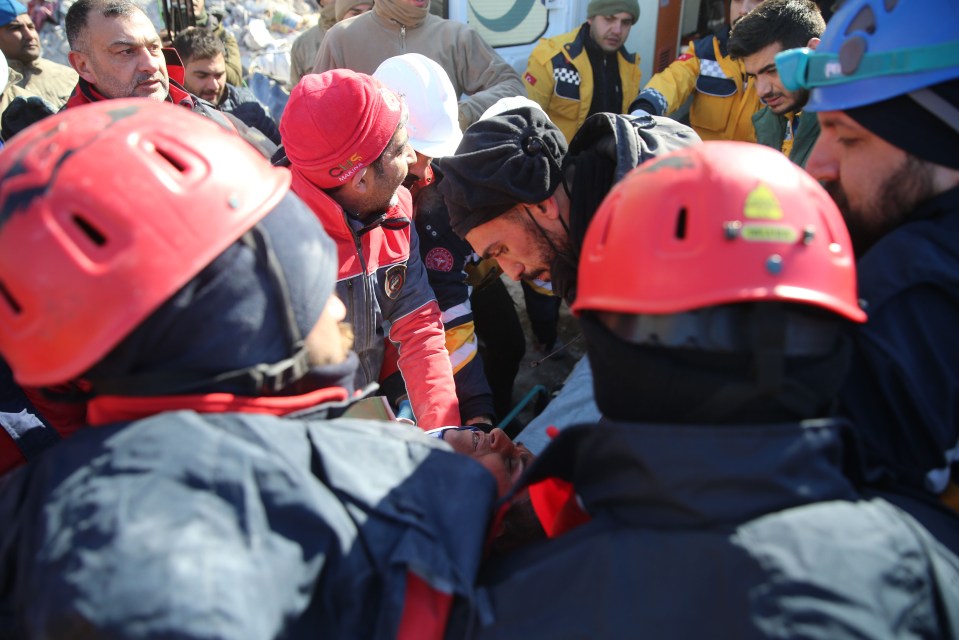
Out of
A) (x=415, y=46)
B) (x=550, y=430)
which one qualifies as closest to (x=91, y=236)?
(x=550, y=430)

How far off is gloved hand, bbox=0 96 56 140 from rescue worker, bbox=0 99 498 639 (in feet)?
12.9

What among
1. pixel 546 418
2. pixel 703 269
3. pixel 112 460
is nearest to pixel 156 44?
pixel 546 418

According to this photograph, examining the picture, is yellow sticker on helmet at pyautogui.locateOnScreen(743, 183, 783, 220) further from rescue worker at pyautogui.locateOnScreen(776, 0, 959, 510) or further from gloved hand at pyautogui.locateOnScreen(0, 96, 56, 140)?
gloved hand at pyautogui.locateOnScreen(0, 96, 56, 140)

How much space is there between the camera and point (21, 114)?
14.7 ft

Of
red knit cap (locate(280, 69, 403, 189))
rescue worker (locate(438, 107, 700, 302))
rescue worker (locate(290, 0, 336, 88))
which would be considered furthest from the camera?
rescue worker (locate(290, 0, 336, 88))

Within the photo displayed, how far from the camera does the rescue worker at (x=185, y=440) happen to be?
104 centimetres

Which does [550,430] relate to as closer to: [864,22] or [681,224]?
[681,224]

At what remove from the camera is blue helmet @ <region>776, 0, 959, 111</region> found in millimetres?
1610

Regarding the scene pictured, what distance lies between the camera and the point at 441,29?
519cm

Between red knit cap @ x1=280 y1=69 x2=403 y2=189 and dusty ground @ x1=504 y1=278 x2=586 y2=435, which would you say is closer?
red knit cap @ x1=280 y1=69 x2=403 y2=189

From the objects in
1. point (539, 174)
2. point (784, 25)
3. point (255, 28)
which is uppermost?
point (784, 25)

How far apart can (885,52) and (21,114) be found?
197 inches

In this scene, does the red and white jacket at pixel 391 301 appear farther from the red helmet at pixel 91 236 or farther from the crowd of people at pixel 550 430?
the red helmet at pixel 91 236

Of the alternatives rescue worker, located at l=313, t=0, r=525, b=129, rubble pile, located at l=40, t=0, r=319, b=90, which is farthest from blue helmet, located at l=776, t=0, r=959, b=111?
rubble pile, located at l=40, t=0, r=319, b=90
